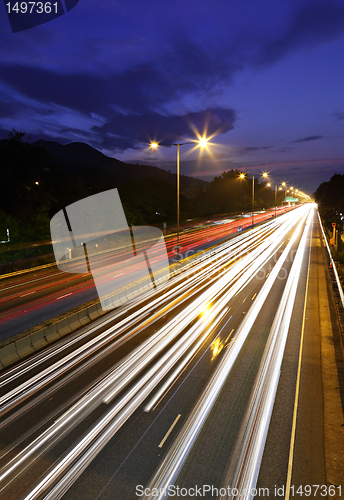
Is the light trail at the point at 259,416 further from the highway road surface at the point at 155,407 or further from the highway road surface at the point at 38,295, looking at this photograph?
the highway road surface at the point at 38,295

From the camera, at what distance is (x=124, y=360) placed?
1170 cm

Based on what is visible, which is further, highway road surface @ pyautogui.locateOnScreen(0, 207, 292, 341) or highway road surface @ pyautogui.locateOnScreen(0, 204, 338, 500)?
highway road surface @ pyautogui.locateOnScreen(0, 207, 292, 341)

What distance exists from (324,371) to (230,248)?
1161 inches

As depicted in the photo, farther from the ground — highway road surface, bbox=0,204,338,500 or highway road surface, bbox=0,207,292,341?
highway road surface, bbox=0,207,292,341

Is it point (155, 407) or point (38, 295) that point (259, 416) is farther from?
point (38, 295)

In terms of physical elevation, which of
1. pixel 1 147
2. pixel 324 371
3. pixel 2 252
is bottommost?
pixel 324 371

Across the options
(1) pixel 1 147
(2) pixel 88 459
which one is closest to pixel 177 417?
(2) pixel 88 459

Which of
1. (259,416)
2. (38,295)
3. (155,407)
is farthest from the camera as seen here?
(38,295)

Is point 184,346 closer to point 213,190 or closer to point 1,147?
point 1,147

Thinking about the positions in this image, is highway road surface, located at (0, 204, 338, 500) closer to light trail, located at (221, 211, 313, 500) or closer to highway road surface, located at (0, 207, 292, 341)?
light trail, located at (221, 211, 313, 500)

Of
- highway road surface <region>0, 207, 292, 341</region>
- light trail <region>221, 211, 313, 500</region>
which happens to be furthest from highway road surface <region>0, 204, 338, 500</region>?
highway road surface <region>0, 207, 292, 341</region>

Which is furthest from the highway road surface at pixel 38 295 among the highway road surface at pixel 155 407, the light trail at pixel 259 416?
the light trail at pixel 259 416

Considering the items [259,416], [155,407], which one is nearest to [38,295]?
[155,407]

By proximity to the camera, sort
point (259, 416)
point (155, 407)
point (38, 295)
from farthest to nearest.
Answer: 1. point (38, 295)
2. point (155, 407)
3. point (259, 416)
